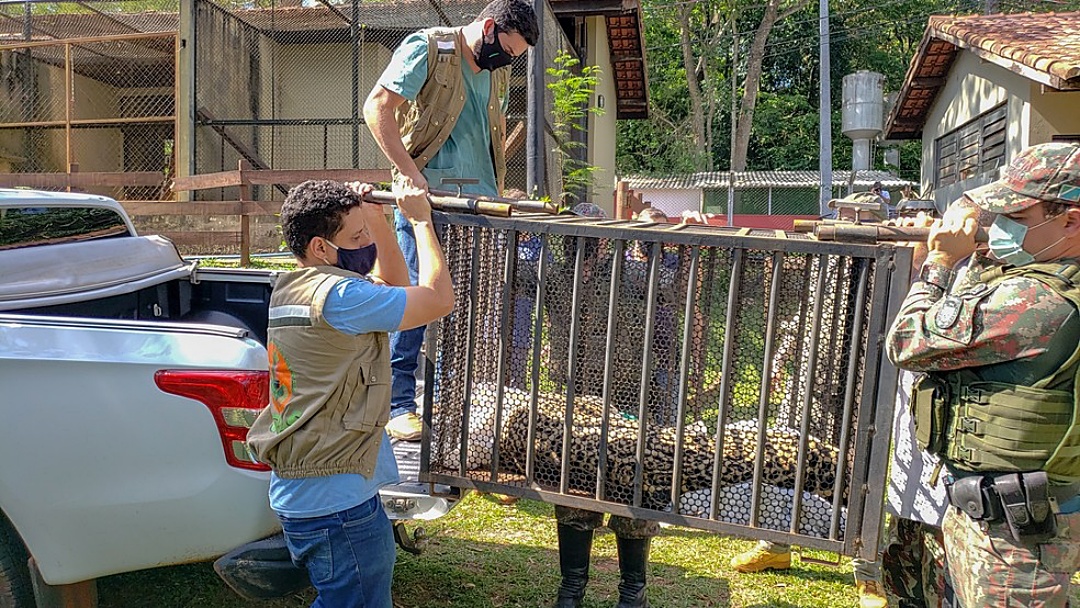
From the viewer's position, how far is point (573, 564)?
3.37 m

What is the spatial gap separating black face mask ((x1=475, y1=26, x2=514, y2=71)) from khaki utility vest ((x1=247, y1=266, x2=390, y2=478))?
1.58 meters

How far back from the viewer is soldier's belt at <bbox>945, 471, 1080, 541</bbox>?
7.54ft

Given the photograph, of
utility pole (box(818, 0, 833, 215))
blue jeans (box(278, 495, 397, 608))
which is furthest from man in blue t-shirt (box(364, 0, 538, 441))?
utility pole (box(818, 0, 833, 215))

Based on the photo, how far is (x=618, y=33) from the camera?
1603 cm

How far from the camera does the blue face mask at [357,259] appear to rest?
3009 mm

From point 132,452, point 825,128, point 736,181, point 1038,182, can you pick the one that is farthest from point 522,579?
point 736,181

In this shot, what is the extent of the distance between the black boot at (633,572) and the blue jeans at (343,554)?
113cm

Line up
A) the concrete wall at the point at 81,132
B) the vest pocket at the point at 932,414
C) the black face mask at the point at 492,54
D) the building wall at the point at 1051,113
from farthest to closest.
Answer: the concrete wall at the point at 81,132 < the building wall at the point at 1051,113 < the black face mask at the point at 492,54 < the vest pocket at the point at 932,414

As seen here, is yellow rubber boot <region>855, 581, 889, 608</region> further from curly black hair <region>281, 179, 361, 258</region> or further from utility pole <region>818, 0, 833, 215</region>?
utility pole <region>818, 0, 833, 215</region>

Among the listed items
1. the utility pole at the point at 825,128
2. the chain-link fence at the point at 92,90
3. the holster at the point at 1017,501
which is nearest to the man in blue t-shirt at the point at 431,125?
the holster at the point at 1017,501

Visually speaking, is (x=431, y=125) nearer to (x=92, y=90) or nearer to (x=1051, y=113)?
(x=1051, y=113)

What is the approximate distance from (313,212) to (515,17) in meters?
1.50

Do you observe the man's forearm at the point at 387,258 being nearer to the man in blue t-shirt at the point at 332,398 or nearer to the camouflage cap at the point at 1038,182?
the man in blue t-shirt at the point at 332,398

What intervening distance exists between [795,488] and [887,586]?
977 mm
